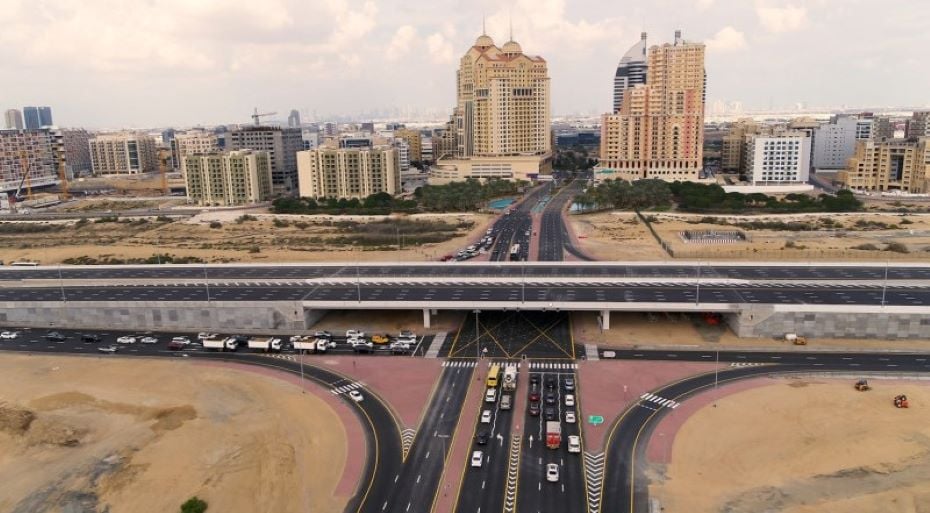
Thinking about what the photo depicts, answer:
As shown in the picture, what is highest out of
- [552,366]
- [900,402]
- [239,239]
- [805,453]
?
[239,239]

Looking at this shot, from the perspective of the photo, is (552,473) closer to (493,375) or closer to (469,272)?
(493,375)

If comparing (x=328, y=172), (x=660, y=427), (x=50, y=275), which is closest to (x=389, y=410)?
(x=660, y=427)

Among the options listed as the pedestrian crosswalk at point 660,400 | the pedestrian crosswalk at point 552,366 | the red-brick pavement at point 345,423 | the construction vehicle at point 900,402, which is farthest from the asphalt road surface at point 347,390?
the construction vehicle at point 900,402

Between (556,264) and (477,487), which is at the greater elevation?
(556,264)

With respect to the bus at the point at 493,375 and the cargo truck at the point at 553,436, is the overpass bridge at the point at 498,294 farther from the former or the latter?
the cargo truck at the point at 553,436

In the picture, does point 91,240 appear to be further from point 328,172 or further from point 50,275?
point 328,172

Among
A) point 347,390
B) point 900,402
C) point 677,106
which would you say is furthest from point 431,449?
point 677,106

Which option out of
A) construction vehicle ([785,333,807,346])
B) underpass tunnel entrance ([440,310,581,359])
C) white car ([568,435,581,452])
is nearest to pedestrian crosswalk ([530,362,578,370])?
underpass tunnel entrance ([440,310,581,359])
